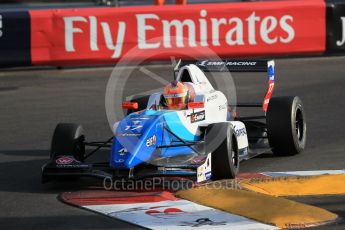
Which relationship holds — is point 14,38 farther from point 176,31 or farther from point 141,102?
point 141,102

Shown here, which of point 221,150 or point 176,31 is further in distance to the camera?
point 176,31

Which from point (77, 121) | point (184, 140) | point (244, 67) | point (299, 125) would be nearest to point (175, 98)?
point (184, 140)

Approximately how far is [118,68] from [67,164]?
431 inches

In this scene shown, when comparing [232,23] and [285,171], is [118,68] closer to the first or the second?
[232,23]

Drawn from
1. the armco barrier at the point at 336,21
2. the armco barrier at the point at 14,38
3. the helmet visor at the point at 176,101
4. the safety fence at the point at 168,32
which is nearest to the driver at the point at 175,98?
the helmet visor at the point at 176,101

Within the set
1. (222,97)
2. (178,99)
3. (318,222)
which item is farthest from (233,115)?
(318,222)

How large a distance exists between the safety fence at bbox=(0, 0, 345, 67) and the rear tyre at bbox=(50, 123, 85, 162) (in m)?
9.54

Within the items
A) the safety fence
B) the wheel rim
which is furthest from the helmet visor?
the safety fence

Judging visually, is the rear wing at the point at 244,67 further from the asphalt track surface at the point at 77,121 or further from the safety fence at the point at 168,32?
the safety fence at the point at 168,32

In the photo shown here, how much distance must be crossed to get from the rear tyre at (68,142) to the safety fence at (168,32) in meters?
9.54

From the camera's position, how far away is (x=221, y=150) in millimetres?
11172

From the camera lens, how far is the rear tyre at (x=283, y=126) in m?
12.9

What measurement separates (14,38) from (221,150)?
10875 mm

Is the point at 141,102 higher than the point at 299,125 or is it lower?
higher
